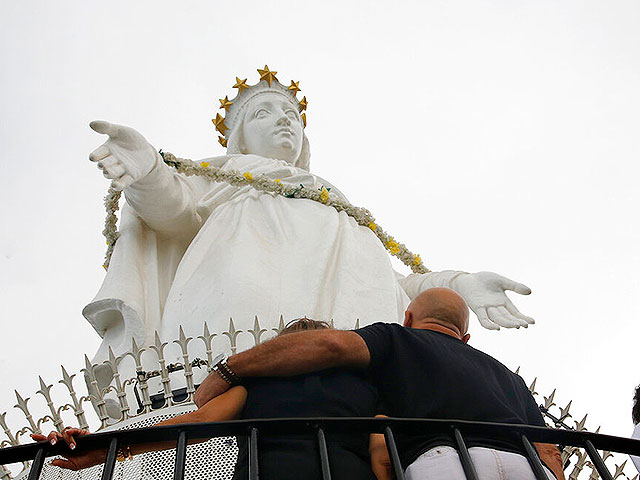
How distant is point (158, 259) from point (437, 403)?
3971 mm

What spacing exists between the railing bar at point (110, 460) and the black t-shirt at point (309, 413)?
0.39 metres

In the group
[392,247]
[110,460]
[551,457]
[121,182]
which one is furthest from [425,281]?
[110,460]

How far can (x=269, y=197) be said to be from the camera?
632 cm

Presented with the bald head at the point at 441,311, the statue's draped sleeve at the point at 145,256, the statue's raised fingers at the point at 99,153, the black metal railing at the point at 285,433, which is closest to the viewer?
the black metal railing at the point at 285,433

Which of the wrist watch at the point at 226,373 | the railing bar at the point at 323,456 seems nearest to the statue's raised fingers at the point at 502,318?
the wrist watch at the point at 226,373

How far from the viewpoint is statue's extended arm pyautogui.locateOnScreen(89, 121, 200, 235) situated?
16.2 ft

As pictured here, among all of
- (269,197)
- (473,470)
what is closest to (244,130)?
(269,197)

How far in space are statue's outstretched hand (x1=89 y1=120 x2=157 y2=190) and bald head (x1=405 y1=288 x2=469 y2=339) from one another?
2523 millimetres

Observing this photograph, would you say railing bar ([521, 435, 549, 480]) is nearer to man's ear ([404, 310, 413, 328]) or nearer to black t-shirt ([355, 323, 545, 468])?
black t-shirt ([355, 323, 545, 468])

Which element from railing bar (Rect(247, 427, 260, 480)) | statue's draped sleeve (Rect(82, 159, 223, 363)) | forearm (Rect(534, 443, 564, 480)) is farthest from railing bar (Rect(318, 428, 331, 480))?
statue's draped sleeve (Rect(82, 159, 223, 363))

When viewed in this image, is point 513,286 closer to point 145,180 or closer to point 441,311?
point 441,311

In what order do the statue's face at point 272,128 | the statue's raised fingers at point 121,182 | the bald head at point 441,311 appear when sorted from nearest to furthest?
the bald head at point 441,311, the statue's raised fingers at point 121,182, the statue's face at point 272,128

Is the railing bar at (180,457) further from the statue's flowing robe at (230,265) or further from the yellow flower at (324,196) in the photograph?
the yellow flower at (324,196)

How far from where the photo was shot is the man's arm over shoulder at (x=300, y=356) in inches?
103
